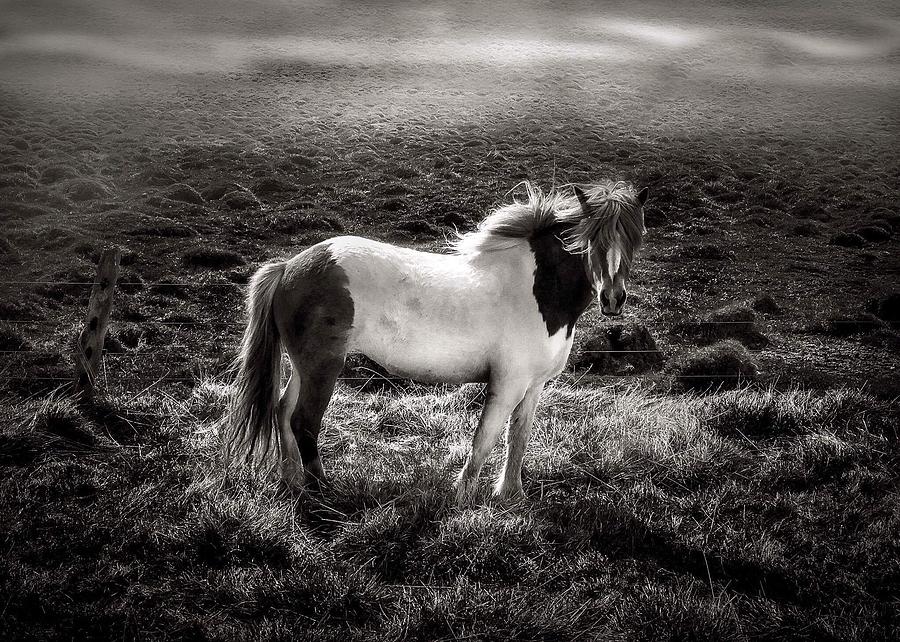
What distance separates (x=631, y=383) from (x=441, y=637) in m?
3.30

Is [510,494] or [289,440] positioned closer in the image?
[289,440]

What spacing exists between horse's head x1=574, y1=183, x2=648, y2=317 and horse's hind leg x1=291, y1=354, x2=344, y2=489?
126 cm

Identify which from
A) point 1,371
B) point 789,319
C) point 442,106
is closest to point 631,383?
point 789,319

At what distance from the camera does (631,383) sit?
16.4 ft

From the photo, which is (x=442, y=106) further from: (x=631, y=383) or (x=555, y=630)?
(x=555, y=630)

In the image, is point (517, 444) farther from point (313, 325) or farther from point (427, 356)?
point (313, 325)

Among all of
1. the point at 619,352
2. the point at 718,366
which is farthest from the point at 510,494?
the point at 718,366

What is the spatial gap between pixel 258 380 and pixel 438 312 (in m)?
0.94

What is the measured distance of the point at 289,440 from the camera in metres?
3.00

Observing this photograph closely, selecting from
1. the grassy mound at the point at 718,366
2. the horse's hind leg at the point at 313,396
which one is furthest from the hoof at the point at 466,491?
the grassy mound at the point at 718,366

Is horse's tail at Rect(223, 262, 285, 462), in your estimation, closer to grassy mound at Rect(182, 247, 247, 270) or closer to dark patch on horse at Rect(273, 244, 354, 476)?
dark patch on horse at Rect(273, 244, 354, 476)

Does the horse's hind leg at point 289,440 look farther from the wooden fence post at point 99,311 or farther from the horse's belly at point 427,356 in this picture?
the wooden fence post at point 99,311

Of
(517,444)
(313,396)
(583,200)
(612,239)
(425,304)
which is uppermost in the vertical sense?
(583,200)

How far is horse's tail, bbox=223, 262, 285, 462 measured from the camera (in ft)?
9.66
